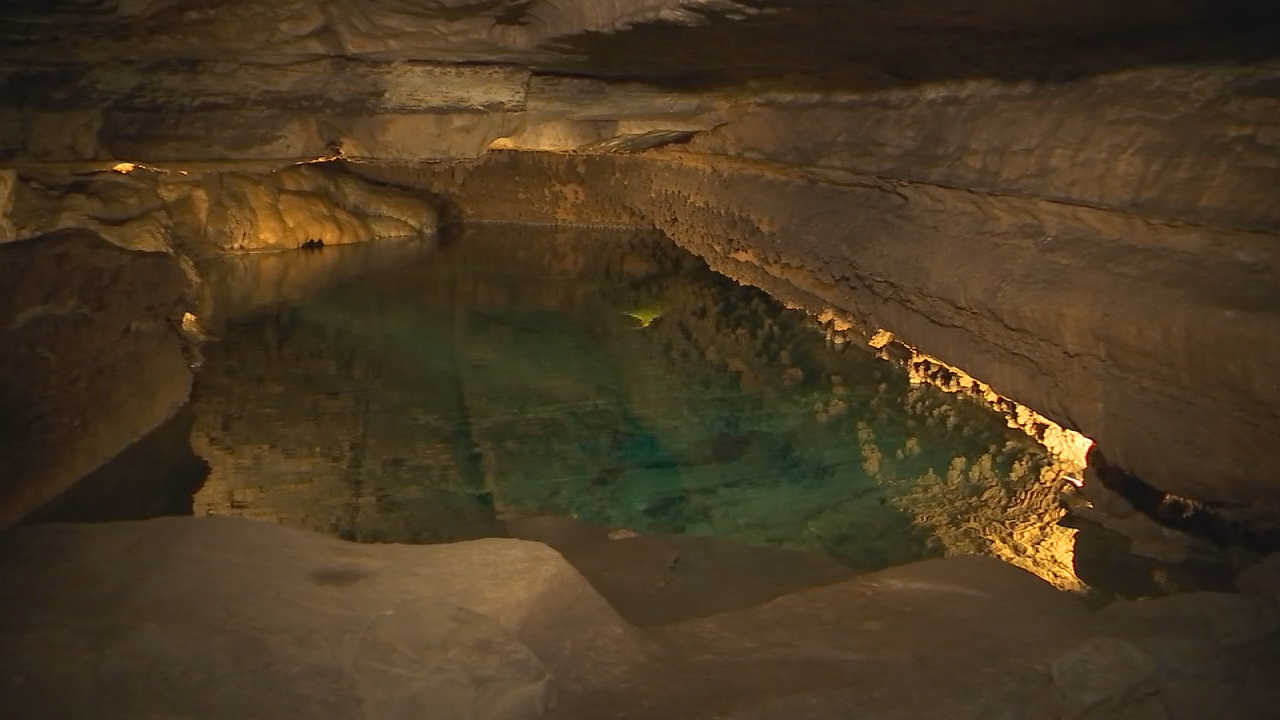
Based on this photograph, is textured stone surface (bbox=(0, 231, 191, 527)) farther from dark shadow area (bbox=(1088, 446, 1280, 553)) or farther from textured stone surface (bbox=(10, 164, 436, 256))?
dark shadow area (bbox=(1088, 446, 1280, 553))

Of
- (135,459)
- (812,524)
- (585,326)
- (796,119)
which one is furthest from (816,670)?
(585,326)

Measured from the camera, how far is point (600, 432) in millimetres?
4715

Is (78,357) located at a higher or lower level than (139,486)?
higher

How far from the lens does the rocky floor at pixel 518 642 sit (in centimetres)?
202

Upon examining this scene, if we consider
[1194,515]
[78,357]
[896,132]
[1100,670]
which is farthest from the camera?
[896,132]

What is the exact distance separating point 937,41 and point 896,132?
1310mm

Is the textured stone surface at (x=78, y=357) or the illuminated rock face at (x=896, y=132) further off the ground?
the illuminated rock face at (x=896, y=132)

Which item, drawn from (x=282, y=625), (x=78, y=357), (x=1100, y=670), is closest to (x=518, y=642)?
(x=282, y=625)

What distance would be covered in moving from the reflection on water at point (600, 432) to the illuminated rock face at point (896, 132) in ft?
1.37

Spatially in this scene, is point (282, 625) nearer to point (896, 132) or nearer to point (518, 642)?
point (518, 642)

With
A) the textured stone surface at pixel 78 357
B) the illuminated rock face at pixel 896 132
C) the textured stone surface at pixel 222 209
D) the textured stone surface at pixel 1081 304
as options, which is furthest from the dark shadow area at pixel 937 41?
the textured stone surface at pixel 222 209

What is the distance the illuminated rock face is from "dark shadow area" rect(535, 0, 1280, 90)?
19 millimetres

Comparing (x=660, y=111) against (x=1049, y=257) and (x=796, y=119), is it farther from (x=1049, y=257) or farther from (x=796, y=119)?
(x=1049, y=257)

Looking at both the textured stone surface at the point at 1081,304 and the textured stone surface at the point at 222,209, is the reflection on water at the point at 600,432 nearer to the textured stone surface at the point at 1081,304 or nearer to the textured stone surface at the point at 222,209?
the textured stone surface at the point at 1081,304
